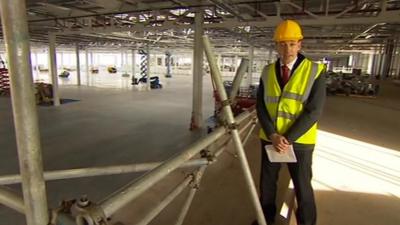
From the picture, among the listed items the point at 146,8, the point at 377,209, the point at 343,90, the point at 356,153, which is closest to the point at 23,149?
the point at 377,209

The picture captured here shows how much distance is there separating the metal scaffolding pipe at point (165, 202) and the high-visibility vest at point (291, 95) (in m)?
0.75

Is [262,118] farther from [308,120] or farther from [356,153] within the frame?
[356,153]

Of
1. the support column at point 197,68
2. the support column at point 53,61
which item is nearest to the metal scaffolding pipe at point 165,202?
the support column at point 197,68

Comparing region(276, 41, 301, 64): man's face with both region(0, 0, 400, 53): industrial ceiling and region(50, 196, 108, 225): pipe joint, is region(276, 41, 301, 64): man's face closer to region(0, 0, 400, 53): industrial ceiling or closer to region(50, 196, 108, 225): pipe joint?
region(50, 196, 108, 225): pipe joint

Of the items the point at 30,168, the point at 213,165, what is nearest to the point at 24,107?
the point at 30,168

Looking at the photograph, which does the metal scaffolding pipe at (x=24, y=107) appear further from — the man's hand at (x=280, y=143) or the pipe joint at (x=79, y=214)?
the man's hand at (x=280, y=143)

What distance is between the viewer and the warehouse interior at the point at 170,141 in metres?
0.84

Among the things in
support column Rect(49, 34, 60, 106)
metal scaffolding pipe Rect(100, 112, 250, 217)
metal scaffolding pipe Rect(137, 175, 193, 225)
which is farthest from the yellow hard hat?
support column Rect(49, 34, 60, 106)

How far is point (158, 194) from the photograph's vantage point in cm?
294

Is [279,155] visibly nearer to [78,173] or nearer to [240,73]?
[240,73]

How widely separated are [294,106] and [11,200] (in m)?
1.57

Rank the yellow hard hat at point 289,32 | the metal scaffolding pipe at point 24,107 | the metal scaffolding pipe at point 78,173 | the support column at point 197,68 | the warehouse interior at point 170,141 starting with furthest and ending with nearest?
1. the support column at point 197,68
2. the yellow hard hat at point 289,32
3. the metal scaffolding pipe at point 78,173
4. the warehouse interior at point 170,141
5. the metal scaffolding pipe at point 24,107

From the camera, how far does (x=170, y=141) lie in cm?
643

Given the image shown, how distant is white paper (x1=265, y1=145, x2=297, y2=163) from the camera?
179 centimetres
